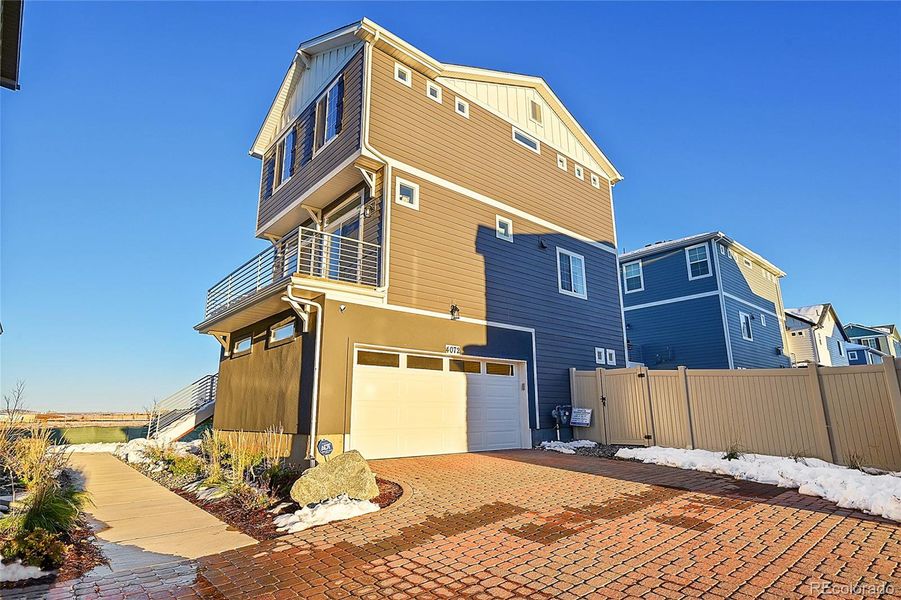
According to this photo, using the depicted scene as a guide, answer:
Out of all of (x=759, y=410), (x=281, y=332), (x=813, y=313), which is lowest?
(x=759, y=410)

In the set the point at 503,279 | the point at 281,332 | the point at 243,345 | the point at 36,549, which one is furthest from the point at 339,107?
the point at 36,549

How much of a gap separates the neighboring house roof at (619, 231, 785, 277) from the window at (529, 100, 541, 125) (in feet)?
33.1

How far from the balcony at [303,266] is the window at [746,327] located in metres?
18.5

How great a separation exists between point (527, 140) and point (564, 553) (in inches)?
516

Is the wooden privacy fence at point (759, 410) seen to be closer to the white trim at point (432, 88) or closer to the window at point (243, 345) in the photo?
the white trim at point (432, 88)

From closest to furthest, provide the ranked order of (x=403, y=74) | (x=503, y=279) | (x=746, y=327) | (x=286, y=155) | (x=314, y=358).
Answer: (x=314, y=358), (x=403, y=74), (x=503, y=279), (x=286, y=155), (x=746, y=327)

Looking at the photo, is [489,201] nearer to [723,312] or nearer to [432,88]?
[432,88]

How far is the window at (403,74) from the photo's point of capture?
11.4 m

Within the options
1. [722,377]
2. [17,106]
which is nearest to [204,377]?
[17,106]

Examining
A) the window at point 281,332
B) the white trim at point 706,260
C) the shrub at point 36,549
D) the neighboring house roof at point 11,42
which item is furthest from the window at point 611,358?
the neighboring house roof at point 11,42

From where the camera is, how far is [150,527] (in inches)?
213

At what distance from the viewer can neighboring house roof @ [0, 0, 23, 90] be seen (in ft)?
21.0

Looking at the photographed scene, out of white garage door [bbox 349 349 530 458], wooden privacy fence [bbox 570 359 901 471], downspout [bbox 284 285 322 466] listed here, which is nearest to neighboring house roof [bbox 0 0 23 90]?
downspout [bbox 284 285 322 466]

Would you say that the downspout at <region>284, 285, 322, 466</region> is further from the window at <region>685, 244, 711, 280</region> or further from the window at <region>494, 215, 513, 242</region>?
the window at <region>685, 244, 711, 280</region>
